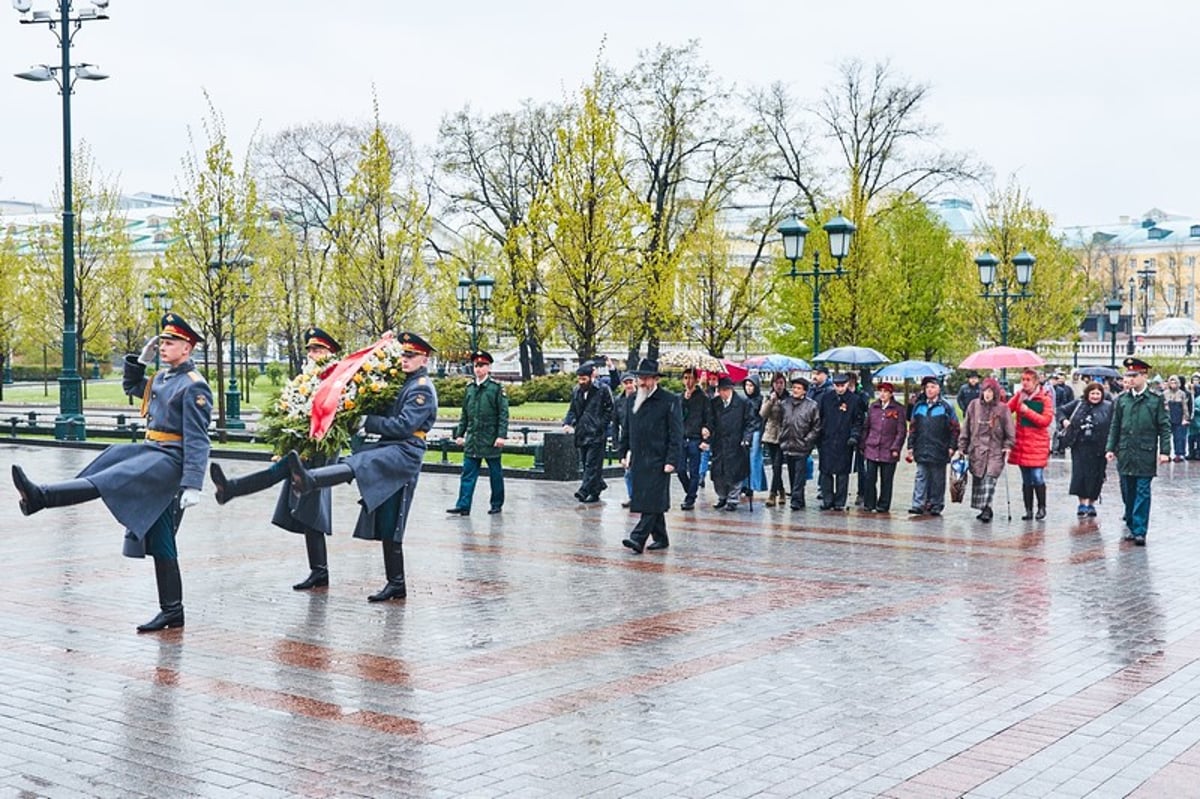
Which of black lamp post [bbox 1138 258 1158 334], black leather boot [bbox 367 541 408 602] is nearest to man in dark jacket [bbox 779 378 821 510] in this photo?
black leather boot [bbox 367 541 408 602]

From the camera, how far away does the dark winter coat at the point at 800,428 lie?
17641 mm

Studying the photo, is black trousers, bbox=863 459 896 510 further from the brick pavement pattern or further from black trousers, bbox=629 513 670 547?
black trousers, bbox=629 513 670 547

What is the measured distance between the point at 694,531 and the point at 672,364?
120 inches

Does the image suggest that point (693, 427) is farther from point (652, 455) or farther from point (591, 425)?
point (652, 455)

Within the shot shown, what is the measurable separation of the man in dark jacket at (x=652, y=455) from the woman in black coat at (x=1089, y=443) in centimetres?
574

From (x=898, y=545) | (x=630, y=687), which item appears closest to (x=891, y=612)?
(x=630, y=687)

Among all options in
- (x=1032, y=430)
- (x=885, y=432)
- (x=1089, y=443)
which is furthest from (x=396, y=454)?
(x=1089, y=443)

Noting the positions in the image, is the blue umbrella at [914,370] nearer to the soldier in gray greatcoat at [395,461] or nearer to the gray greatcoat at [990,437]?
the gray greatcoat at [990,437]

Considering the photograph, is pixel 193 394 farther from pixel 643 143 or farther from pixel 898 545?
pixel 643 143

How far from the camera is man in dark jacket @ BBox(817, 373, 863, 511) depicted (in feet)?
57.7

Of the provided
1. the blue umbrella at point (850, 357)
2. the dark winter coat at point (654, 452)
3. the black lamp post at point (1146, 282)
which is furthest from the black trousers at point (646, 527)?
the black lamp post at point (1146, 282)

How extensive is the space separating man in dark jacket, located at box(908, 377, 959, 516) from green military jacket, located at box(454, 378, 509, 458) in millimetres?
4852

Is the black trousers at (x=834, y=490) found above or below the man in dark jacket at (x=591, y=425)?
below

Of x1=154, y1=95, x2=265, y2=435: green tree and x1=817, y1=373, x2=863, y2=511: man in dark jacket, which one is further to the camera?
x1=154, y1=95, x2=265, y2=435: green tree
